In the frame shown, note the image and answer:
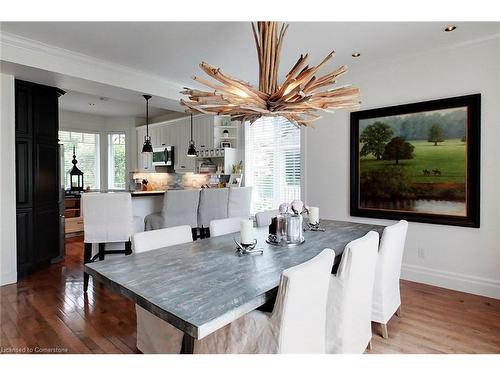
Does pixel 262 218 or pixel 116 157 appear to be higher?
pixel 116 157

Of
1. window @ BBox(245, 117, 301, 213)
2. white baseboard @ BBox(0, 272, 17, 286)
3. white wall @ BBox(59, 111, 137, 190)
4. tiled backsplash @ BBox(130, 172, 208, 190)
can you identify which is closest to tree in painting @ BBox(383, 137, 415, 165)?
window @ BBox(245, 117, 301, 213)

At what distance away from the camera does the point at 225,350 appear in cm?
148

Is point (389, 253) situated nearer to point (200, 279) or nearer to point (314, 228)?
point (314, 228)

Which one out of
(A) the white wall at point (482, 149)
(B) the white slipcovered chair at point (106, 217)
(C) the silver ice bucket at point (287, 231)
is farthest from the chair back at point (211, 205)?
(C) the silver ice bucket at point (287, 231)

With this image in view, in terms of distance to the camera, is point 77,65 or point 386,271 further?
point 77,65

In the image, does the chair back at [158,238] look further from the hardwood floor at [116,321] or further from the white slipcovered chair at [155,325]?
the hardwood floor at [116,321]

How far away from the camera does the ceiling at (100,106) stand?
583 cm

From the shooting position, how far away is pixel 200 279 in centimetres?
150

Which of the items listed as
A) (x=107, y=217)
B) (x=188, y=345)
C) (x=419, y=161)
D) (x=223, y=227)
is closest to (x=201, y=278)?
(x=188, y=345)

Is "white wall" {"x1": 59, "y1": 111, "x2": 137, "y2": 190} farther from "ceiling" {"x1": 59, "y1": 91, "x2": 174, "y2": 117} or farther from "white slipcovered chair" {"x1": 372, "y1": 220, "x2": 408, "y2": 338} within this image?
"white slipcovered chair" {"x1": 372, "y1": 220, "x2": 408, "y2": 338}

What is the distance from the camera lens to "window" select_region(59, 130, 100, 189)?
709cm

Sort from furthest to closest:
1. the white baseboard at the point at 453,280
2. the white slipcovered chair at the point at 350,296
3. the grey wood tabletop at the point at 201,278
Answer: the white baseboard at the point at 453,280 → the white slipcovered chair at the point at 350,296 → the grey wood tabletop at the point at 201,278

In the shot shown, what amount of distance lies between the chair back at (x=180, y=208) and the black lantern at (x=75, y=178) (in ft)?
14.1

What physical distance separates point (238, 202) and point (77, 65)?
103 inches
